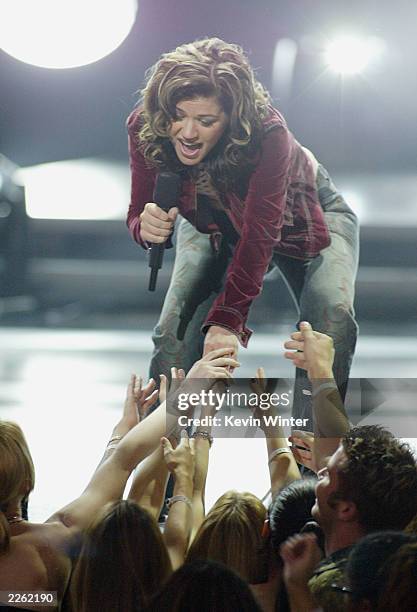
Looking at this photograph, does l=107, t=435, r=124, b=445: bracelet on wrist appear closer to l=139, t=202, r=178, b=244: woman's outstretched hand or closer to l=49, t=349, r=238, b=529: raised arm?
l=49, t=349, r=238, b=529: raised arm

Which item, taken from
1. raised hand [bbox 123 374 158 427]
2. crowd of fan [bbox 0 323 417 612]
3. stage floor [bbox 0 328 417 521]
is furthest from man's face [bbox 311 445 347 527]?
raised hand [bbox 123 374 158 427]

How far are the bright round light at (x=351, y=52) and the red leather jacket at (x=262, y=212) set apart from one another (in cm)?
25

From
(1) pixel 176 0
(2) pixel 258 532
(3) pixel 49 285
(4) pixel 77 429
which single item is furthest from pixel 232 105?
(2) pixel 258 532

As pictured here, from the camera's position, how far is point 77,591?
7.65ft

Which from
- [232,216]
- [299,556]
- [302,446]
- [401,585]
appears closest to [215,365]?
[302,446]

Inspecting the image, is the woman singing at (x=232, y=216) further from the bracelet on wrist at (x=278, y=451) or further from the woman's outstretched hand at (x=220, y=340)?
the bracelet on wrist at (x=278, y=451)

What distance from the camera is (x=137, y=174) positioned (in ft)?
8.76

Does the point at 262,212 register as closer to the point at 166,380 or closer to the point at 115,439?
the point at 166,380

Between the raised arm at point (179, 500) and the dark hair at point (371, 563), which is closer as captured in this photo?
the dark hair at point (371, 563)

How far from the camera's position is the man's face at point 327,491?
2381 millimetres

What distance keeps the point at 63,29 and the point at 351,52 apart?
91 cm

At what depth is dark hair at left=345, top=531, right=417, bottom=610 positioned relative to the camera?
6.22ft

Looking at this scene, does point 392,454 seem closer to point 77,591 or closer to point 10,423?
point 77,591

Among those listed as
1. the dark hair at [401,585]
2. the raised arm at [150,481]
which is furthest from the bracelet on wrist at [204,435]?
the dark hair at [401,585]
